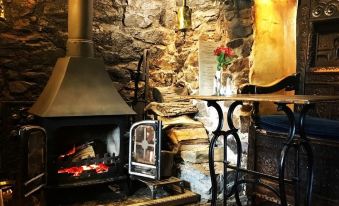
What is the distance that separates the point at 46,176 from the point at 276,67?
6.55ft

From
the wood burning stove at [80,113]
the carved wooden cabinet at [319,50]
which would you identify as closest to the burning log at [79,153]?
the wood burning stove at [80,113]

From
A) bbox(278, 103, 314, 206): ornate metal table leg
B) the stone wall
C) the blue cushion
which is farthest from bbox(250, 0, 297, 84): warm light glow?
bbox(278, 103, 314, 206): ornate metal table leg

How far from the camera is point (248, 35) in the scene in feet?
10.0

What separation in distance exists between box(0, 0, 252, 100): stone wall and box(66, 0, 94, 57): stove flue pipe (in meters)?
0.49

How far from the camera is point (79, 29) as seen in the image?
290 cm

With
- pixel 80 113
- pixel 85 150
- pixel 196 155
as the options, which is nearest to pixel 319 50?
pixel 196 155

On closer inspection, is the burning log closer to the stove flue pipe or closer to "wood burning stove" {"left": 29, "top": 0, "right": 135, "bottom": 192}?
"wood burning stove" {"left": 29, "top": 0, "right": 135, "bottom": 192}

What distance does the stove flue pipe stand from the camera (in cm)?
289

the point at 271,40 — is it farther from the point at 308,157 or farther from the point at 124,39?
the point at 124,39

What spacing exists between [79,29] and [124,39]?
84 centimetres

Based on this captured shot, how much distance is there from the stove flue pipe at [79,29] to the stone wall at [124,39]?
49 centimetres

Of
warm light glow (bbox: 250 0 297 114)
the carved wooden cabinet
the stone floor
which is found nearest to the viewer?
the carved wooden cabinet

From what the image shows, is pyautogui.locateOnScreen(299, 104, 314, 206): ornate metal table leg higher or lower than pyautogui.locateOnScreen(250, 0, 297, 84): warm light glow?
lower

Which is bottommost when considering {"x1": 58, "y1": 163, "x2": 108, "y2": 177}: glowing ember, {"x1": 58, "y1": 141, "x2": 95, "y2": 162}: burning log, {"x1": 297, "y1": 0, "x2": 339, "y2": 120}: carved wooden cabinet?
{"x1": 58, "y1": 163, "x2": 108, "y2": 177}: glowing ember
